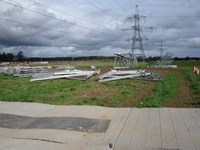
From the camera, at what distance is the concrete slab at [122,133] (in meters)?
8.46

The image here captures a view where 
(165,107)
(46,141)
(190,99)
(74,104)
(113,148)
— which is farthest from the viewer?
(190,99)

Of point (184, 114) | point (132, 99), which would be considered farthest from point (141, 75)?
point (184, 114)

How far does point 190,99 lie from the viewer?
625 inches

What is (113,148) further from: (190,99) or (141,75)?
(141,75)

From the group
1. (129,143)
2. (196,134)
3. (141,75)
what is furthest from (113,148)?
(141,75)

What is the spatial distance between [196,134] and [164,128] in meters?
1.03

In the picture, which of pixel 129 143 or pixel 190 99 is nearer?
pixel 129 143

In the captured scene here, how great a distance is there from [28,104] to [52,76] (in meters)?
15.1

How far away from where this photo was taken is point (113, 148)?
27.1 ft

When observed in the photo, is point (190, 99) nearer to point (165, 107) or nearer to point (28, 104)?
point (165, 107)

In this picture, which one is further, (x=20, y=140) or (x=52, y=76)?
(x=52, y=76)

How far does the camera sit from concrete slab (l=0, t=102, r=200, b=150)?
846 centimetres

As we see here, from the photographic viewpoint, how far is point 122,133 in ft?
31.4

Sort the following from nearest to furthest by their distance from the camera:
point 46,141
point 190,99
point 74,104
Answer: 1. point 46,141
2. point 74,104
3. point 190,99
